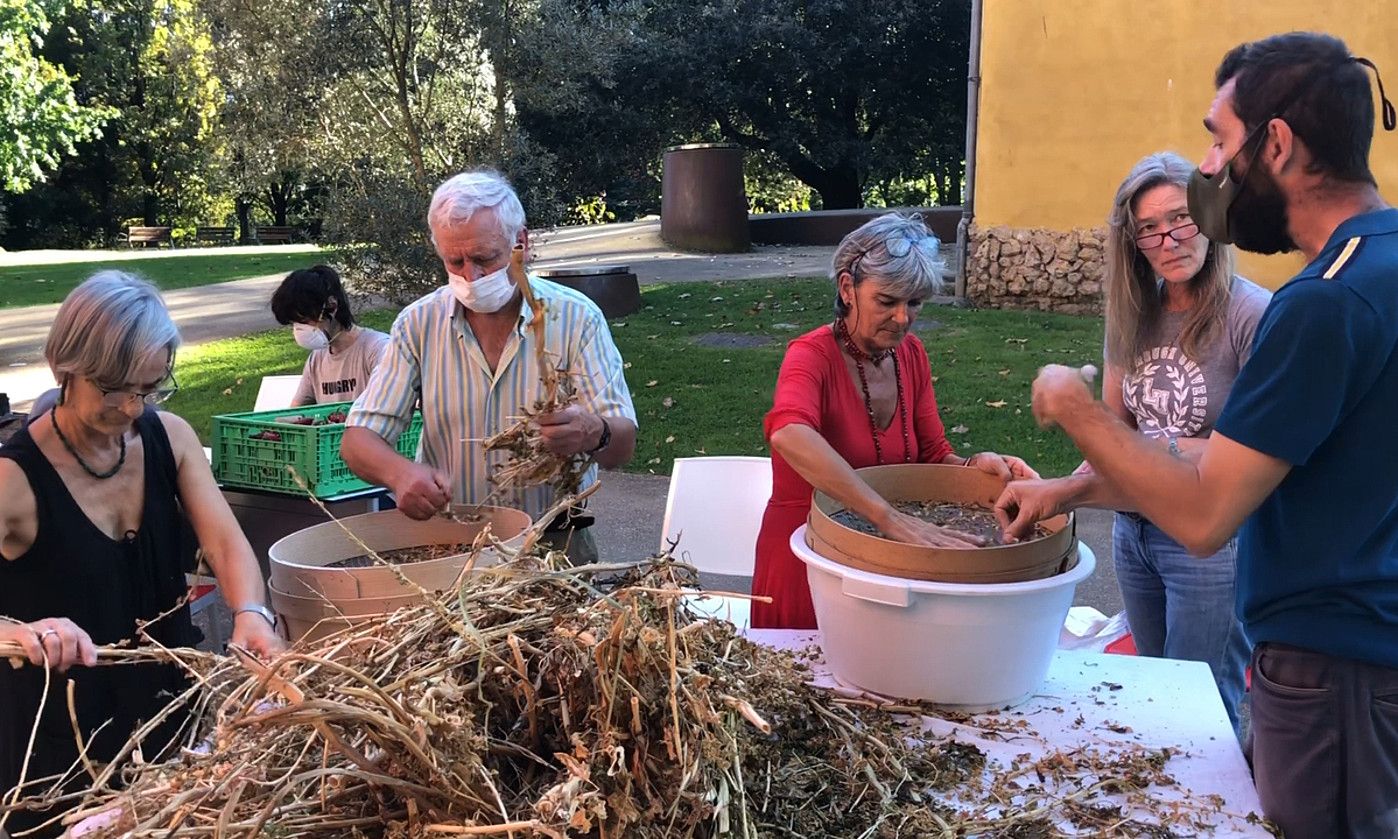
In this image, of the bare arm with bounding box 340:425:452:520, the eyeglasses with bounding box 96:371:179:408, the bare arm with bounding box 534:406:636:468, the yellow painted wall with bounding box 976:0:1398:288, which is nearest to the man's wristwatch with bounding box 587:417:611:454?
the bare arm with bounding box 534:406:636:468

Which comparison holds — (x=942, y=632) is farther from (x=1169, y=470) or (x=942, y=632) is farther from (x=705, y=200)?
(x=705, y=200)

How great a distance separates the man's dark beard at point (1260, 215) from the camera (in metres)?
→ 1.62

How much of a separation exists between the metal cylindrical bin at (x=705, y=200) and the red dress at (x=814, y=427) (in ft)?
40.0

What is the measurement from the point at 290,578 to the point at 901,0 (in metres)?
19.9

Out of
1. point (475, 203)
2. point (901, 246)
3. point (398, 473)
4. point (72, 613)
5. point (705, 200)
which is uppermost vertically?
point (475, 203)

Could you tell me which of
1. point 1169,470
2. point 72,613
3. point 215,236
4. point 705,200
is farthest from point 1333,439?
point 215,236

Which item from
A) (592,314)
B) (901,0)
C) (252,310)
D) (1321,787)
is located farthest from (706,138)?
(1321,787)

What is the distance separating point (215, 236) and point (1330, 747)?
32.8m

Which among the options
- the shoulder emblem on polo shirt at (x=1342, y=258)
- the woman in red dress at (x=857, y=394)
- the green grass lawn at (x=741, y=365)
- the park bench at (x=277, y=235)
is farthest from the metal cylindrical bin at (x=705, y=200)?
the park bench at (x=277, y=235)

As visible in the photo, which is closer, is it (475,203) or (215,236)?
(475,203)

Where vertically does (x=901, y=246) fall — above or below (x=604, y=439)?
above

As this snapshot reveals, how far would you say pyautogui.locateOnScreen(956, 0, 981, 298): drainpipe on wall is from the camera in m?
10.7

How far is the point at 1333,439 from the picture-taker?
1.51 meters

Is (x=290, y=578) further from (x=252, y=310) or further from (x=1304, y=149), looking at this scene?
(x=252, y=310)
